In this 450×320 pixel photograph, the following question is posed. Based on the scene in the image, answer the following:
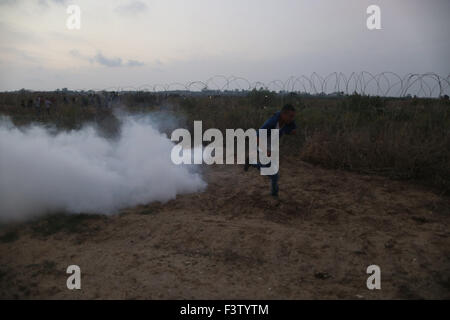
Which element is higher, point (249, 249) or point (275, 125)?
point (275, 125)

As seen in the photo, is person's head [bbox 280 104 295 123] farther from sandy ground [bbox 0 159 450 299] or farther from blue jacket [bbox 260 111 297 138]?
sandy ground [bbox 0 159 450 299]

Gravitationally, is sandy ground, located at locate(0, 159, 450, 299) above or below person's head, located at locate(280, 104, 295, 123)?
below

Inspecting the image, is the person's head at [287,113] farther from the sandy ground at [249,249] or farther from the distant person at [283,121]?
the sandy ground at [249,249]

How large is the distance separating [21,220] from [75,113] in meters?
13.2

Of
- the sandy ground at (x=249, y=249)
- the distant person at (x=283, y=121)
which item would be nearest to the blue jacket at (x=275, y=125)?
the distant person at (x=283, y=121)

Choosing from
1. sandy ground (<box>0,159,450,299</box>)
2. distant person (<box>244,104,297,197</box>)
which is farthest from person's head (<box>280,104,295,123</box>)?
sandy ground (<box>0,159,450,299</box>)

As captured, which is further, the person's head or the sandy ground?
the person's head

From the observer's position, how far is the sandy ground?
357cm

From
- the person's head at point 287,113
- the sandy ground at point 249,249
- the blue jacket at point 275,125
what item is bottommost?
the sandy ground at point 249,249

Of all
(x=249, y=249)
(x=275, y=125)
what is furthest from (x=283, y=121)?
(x=249, y=249)

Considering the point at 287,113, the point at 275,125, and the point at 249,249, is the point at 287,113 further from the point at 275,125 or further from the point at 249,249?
the point at 249,249

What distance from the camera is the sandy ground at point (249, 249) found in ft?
11.7

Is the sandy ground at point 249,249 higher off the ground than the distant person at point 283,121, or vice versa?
the distant person at point 283,121

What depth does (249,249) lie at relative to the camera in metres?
4.41
